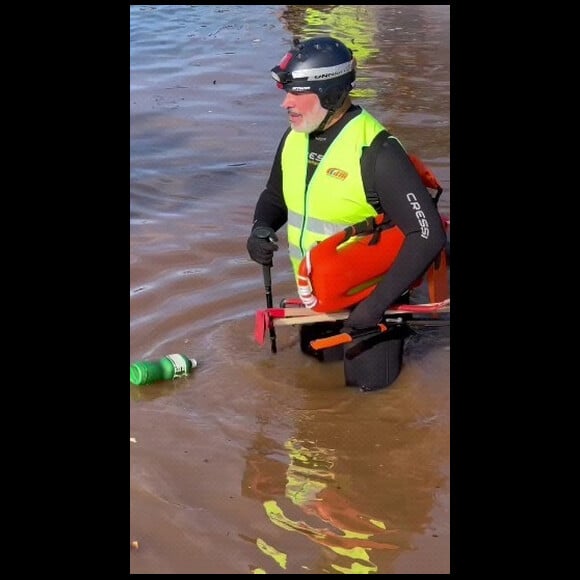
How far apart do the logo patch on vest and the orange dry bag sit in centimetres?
24

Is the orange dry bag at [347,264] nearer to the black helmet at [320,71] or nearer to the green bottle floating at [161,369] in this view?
the black helmet at [320,71]

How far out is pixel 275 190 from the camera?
5461mm

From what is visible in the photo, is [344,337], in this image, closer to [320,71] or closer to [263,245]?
[263,245]

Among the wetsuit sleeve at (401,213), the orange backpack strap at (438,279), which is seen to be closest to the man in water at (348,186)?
the wetsuit sleeve at (401,213)

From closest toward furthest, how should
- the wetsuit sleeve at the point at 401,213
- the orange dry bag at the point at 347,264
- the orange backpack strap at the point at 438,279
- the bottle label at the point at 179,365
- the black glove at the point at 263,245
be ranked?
the wetsuit sleeve at the point at 401,213 < the orange dry bag at the point at 347,264 < the orange backpack strap at the point at 438,279 < the black glove at the point at 263,245 < the bottle label at the point at 179,365

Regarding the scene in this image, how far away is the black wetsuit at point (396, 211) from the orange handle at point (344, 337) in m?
0.09

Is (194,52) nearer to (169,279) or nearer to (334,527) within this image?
(169,279)

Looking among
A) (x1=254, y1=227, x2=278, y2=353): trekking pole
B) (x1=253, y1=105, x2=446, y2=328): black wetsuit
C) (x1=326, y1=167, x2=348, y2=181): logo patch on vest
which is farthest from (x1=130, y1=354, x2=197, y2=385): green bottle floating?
(x1=326, y1=167, x2=348, y2=181): logo patch on vest

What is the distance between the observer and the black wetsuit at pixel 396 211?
Answer: 4.70 meters

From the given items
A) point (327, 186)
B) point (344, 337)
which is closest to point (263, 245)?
point (327, 186)

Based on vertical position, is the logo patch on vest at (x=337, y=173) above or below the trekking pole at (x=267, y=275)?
above

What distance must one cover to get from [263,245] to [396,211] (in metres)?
0.81

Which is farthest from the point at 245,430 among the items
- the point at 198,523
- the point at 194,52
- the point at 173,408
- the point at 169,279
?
the point at 194,52

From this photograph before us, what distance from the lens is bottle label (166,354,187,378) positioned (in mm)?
5359
